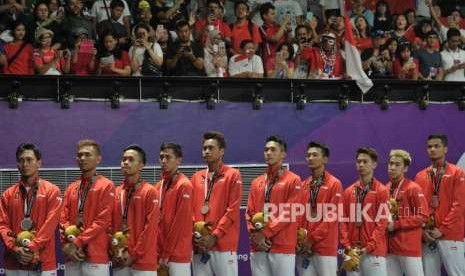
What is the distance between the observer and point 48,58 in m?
13.1

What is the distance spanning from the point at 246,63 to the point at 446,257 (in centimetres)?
370

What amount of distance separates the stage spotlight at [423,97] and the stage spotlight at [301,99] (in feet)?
5.94

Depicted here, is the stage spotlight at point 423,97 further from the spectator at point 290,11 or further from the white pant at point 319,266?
the white pant at point 319,266

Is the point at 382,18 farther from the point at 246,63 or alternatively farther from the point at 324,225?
the point at 324,225

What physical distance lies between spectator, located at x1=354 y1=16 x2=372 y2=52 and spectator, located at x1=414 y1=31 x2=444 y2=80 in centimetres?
77

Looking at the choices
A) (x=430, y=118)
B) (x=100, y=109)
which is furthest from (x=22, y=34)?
(x=430, y=118)

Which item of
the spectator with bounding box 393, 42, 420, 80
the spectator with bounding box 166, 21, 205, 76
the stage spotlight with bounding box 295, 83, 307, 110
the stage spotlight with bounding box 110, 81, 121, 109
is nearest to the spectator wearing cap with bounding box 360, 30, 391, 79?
the spectator with bounding box 393, 42, 420, 80

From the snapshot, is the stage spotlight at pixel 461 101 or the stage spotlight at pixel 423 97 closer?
the stage spotlight at pixel 423 97

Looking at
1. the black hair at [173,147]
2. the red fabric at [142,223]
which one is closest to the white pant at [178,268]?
the red fabric at [142,223]

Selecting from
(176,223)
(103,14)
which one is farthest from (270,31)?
(176,223)

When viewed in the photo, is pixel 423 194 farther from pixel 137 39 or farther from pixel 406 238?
pixel 137 39

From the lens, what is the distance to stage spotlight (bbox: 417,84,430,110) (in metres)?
15.0

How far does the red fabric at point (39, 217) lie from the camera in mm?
10742

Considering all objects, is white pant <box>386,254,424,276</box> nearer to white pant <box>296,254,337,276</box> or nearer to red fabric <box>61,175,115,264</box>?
white pant <box>296,254,337,276</box>
